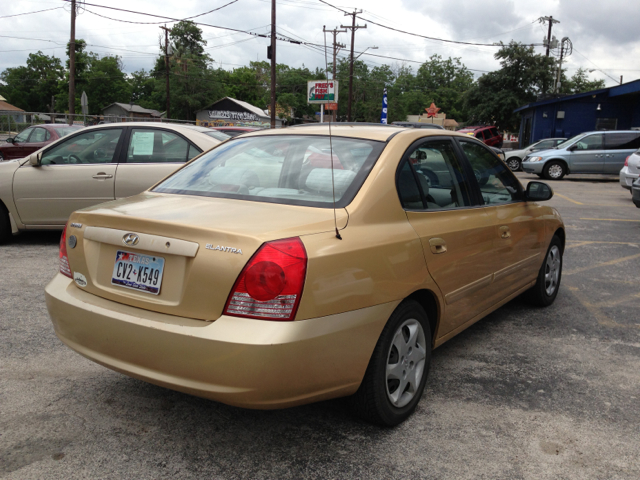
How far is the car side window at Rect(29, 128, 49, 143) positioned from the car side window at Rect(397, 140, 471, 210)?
46.2ft

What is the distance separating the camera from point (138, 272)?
2.52 m

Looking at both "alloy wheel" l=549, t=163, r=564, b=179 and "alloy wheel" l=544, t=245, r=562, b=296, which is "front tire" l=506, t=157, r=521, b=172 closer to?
"alloy wheel" l=549, t=163, r=564, b=179

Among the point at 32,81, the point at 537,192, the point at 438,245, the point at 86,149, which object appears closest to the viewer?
the point at 438,245

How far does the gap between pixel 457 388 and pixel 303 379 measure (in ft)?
4.51

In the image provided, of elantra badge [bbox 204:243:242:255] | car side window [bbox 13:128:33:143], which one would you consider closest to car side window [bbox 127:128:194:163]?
elantra badge [bbox 204:243:242:255]

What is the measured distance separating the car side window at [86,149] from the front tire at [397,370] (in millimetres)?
5336

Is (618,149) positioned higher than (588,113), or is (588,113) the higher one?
(588,113)

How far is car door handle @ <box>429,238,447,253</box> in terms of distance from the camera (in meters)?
3.02

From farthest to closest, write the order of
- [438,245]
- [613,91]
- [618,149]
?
1. [613,91]
2. [618,149]
3. [438,245]

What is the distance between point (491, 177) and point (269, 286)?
237 centimetres

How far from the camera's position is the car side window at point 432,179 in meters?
3.06

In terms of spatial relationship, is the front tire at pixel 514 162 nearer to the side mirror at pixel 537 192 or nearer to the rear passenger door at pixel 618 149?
the rear passenger door at pixel 618 149

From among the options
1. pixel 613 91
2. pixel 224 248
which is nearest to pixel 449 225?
pixel 224 248

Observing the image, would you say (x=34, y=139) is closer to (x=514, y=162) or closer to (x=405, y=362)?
(x=405, y=362)
